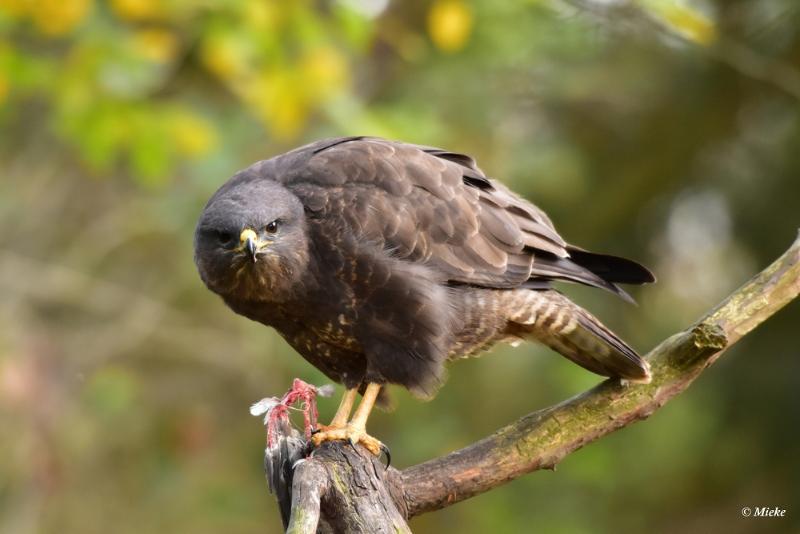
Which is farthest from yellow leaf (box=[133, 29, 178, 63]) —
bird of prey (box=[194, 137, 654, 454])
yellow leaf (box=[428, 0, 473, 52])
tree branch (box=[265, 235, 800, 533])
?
tree branch (box=[265, 235, 800, 533])

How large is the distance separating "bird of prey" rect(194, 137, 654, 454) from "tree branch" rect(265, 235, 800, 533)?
102 mm

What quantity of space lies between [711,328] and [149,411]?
516 cm

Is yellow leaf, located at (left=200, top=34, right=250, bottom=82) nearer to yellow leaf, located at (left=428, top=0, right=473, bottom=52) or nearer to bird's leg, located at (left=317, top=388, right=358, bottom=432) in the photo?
yellow leaf, located at (left=428, top=0, right=473, bottom=52)

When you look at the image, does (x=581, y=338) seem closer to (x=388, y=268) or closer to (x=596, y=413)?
(x=596, y=413)

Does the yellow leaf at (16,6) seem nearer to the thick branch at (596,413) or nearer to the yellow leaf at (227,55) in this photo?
the yellow leaf at (227,55)

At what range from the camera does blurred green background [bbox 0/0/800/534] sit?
6.40 m

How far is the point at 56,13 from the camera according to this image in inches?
215

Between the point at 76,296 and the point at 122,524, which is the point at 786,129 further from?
→ the point at 122,524

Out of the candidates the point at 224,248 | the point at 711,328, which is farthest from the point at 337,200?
the point at 711,328

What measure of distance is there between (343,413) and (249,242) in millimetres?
736

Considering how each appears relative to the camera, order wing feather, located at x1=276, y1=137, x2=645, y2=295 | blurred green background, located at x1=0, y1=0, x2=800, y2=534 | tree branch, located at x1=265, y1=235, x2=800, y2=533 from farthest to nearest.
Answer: blurred green background, located at x1=0, y1=0, x2=800, y2=534 < wing feather, located at x1=276, y1=137, x2=645, y2=295 < tree branch, located at x1=265, y1=235, x2=800, y2=533

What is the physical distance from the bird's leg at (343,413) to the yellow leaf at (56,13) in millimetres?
2452

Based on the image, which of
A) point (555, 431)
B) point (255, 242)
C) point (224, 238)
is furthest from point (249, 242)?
point (555, 431)

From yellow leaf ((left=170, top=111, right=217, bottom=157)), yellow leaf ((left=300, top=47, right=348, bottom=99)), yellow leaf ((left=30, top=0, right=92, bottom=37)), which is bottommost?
yellow leaf ((left=170, top=111, right=217, bottom=157))
